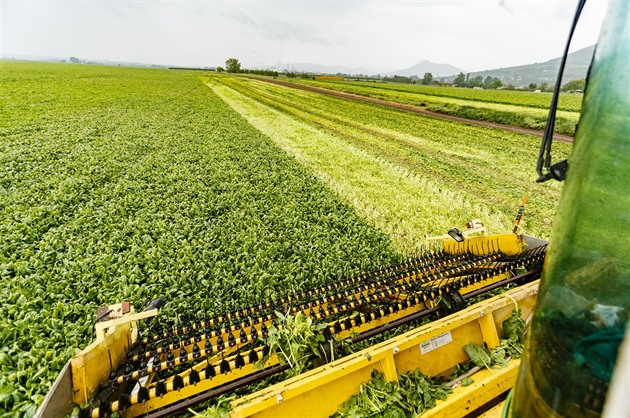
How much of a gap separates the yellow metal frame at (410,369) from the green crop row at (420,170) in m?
3.41

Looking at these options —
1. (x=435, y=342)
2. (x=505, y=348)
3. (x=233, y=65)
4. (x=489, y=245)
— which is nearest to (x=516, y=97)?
(x=489, y=245)

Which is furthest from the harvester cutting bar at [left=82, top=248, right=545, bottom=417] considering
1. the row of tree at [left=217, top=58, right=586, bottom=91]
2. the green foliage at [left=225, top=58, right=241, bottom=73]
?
the green foliage at [left=225, top=58, right=241, bottom=73]

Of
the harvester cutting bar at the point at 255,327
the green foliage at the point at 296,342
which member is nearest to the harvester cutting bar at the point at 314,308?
the harvester cutting bar at the point at 255,327

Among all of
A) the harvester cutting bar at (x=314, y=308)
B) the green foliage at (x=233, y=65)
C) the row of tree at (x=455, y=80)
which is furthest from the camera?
the green foliage at (x=233, y=65)

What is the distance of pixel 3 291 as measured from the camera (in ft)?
15.3

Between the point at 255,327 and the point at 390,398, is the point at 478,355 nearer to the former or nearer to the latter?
the point at 390,398

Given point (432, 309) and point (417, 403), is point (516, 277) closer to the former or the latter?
point (432, 309)

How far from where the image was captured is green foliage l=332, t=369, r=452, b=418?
8.57 ft

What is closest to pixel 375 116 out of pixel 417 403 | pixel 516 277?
pixel 516 277

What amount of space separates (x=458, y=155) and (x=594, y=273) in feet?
52.6

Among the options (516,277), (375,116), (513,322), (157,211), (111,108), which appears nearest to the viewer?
(513,322)

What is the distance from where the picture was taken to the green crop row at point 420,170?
827 cm

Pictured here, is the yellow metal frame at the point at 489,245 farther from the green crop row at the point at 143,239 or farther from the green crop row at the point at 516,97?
the green crop row at the point at 516,97

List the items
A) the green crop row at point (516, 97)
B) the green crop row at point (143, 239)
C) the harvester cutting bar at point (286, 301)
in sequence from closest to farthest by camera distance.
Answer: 1. the harvester cutting bar at point (286, 301)
2. the green crop row at point (143, 239)
3. the green crop row at point (516, 97)
